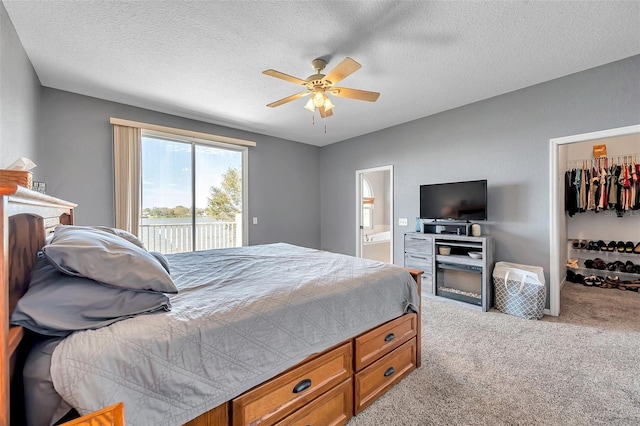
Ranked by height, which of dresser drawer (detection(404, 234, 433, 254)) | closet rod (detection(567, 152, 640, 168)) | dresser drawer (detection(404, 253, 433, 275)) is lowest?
dresser drawer (detection(404, 253, 433, 275))

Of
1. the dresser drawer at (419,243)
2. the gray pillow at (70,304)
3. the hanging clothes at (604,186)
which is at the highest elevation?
the hanging clothes at (604,186)

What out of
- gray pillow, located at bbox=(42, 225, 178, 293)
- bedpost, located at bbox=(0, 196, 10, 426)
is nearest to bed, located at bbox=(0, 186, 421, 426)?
bedpost, located at bbox=(0, 196, 10, 426)

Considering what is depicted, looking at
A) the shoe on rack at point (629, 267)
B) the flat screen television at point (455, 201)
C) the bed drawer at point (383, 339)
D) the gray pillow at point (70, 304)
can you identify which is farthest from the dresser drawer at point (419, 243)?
the gray pillow at point (70, 304)

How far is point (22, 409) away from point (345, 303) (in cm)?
134

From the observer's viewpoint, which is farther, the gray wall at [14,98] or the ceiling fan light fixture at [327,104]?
the ceiling fan light fixture at [327,104]

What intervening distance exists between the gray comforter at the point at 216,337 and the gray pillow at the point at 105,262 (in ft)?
0.48

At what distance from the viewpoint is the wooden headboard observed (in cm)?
66

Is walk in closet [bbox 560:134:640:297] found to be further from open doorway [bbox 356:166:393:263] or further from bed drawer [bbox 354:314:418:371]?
bed drawer [bbox 354:314:418:371]

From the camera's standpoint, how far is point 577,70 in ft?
9.16

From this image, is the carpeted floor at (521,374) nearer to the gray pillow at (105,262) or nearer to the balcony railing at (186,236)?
the gray pillow at (105,262)

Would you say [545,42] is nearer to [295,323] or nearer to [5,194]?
[295,323]

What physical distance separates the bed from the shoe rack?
166 inches

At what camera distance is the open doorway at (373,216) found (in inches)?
206

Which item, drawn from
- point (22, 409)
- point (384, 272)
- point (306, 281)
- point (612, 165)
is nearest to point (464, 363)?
point (384, 272)
